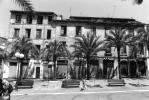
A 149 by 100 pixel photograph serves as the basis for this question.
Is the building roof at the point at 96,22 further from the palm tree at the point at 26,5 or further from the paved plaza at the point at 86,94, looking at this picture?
the palm tree at the point at 26,5

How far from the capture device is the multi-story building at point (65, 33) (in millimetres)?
35906

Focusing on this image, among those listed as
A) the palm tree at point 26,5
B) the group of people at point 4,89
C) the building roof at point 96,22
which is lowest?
the group of people at point 4,89

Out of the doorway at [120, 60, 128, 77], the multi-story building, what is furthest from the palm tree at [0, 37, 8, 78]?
the doorway at [120, 60, 128, 77]

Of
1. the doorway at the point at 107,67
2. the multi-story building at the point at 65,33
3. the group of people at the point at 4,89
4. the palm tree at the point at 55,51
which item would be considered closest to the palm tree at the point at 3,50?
the multi-story building at the point at 65,33

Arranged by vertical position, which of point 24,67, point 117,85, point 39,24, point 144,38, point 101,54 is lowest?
point 117,85

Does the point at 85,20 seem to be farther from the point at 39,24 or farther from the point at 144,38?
the point at 144,38

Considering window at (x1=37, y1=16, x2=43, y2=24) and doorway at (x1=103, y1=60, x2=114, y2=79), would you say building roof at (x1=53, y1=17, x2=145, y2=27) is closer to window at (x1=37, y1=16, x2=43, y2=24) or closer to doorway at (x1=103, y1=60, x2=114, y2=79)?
window at (x1=37, y1=16, x2=43, y2=24)

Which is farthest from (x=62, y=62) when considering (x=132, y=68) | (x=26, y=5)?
(x=26, y=5)

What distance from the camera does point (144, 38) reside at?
107 feet

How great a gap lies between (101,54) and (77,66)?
18.3 feet

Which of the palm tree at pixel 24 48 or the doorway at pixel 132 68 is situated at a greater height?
the palm tree at pixel 24 48

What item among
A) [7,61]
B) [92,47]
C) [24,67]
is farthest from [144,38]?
[7,61]

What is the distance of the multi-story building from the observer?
35.9m

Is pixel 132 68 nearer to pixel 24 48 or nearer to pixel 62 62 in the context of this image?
pixel 62 62
